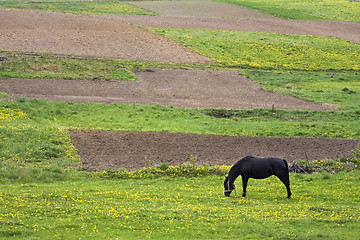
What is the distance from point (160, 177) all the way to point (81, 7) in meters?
72.0

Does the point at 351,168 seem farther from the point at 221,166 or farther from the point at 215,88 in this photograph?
the point at 215,88

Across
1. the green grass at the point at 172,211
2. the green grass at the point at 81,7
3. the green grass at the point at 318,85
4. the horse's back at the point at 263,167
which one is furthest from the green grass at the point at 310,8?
the horse's back at the point at 263,167

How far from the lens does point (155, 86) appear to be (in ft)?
170

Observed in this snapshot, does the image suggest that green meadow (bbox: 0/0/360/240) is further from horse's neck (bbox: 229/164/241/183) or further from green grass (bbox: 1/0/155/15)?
green grass (bbox: 1/0/155/15)

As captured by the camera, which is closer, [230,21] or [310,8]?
[230,21]

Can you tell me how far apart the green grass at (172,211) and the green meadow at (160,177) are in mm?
47

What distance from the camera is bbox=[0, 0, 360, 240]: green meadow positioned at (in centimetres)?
1970

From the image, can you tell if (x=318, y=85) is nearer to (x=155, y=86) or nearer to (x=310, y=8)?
(x=155, y=86)

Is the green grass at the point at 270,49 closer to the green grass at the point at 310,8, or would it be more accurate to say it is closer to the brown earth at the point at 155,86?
the brown earth at the point at 155,86

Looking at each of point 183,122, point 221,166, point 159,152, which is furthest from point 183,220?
point 183,122

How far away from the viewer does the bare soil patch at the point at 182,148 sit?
1246 inches

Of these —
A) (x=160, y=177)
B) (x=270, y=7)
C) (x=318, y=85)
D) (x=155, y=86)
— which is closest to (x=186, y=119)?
(x=155, y=86)

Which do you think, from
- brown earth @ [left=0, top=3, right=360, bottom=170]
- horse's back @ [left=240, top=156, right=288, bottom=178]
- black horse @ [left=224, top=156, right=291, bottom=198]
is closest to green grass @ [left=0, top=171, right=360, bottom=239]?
black horse @ [left=224, top=156, right=291, bottom=198]

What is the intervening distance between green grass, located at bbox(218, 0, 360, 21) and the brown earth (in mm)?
6572
